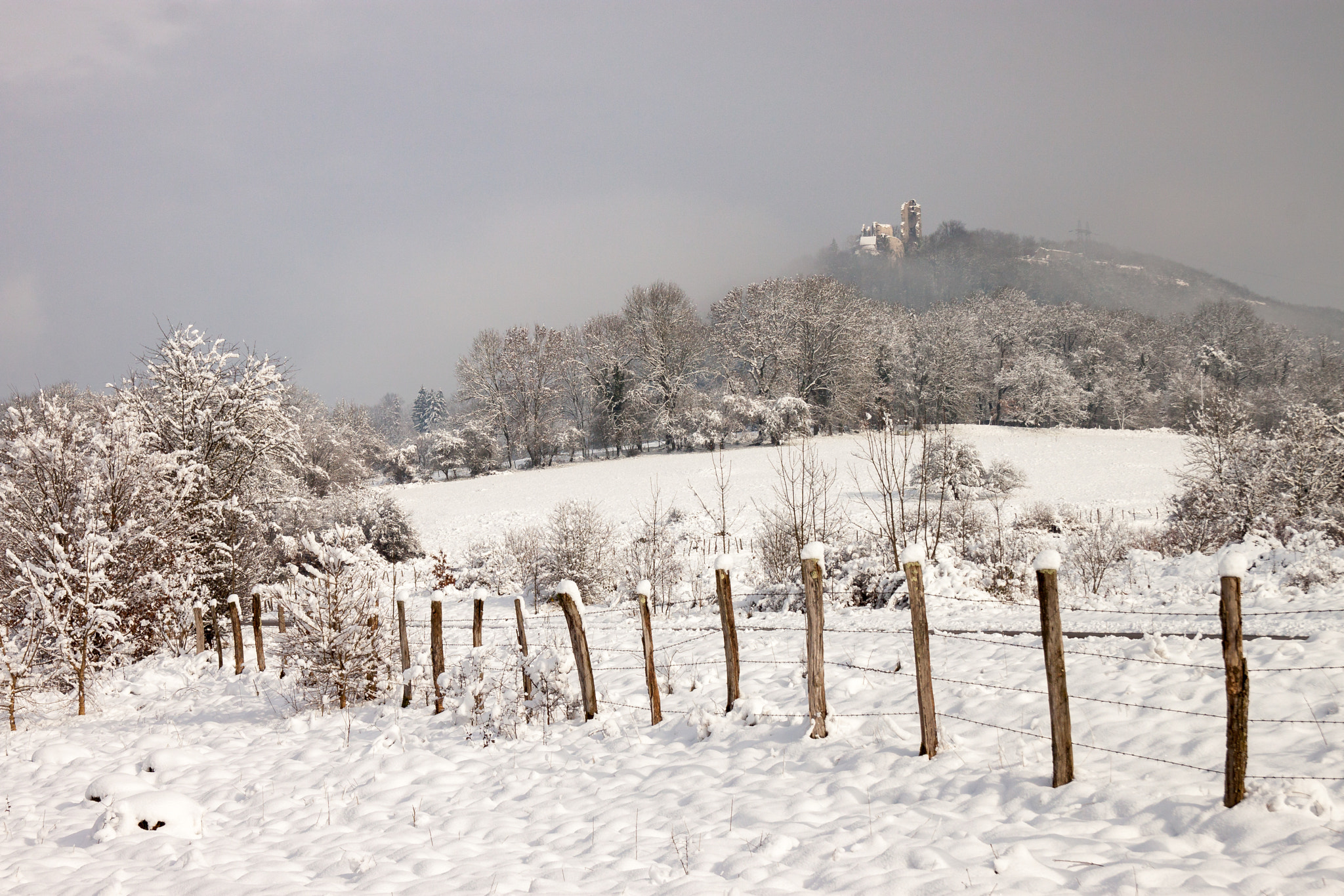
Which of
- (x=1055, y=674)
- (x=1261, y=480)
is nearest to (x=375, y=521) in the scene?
(x=1055, y=674)

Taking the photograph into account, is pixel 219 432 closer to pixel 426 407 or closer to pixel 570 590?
pixel 570 590

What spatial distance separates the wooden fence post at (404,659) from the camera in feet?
26.0

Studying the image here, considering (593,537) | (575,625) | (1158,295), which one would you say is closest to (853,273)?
(1158,295)

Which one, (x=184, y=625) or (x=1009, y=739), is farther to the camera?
(x=184, y=625)

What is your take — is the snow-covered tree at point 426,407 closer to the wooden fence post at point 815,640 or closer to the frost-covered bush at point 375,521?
the frost-covered bush at point 375,521

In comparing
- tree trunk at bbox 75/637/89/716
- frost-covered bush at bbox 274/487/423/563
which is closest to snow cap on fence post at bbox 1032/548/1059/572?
tree trunk at bbox 75/637/89/716

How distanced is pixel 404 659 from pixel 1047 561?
7677mm

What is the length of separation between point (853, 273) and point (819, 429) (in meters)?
119

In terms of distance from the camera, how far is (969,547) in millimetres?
15297

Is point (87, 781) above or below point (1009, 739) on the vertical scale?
below

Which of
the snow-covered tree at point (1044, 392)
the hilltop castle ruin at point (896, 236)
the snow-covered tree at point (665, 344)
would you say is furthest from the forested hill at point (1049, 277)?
the snow-covered tree at point (665, 344)

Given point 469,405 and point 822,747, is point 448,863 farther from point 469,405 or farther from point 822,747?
point 469,405

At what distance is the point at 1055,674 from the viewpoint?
4.19 metres

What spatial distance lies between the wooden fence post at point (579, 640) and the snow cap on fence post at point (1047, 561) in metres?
4.15
